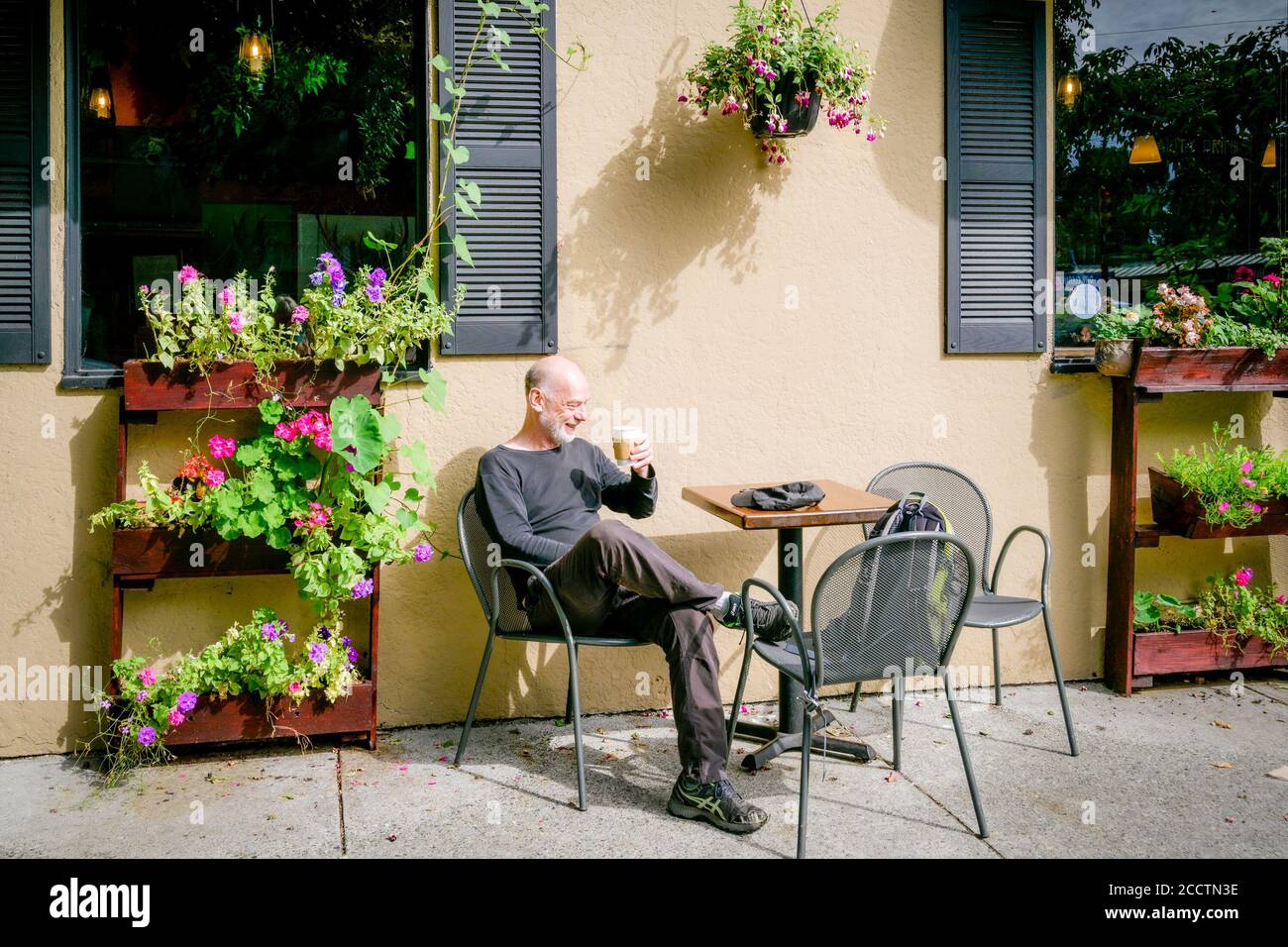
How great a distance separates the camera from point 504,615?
4297mm

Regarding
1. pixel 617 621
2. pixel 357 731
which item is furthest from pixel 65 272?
pixel 617 621

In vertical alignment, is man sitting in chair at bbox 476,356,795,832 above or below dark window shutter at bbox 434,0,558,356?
below

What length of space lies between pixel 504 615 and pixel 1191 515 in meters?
3.03

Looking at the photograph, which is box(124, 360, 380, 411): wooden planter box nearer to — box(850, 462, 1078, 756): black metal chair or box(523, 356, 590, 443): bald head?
box(523, 356, 590, 443): bald head

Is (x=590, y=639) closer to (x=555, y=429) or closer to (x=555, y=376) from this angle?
(x=555, y=429)

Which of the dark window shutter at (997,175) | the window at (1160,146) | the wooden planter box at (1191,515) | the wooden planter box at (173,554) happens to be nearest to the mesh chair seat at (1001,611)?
the wooden planter box at (1191,515)

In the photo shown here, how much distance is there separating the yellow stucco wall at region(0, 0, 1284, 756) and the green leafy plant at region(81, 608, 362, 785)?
0.22 metres

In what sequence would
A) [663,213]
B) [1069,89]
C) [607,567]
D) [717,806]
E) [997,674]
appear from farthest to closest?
1. [1069,89]
2. [997,674]
3. [663,213]
4. [607,567]
5. [717,806]

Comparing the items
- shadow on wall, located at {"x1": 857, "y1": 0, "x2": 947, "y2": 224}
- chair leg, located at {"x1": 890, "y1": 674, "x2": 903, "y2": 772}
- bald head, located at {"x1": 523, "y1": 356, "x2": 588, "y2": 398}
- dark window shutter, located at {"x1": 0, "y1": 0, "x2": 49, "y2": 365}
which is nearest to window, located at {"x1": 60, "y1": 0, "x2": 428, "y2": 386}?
dark window shutter, located at {"x1": 0, "y1": 0, "x2": 49, "y2": 365}

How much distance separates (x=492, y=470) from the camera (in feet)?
13.3

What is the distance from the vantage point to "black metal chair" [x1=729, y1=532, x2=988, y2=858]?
3174 millimetres

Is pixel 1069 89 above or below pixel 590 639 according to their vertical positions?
above

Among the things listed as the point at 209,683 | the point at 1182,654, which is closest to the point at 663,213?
the point at 209,683

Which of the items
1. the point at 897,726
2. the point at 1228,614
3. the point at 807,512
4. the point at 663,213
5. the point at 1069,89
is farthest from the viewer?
the point at 1069,89
